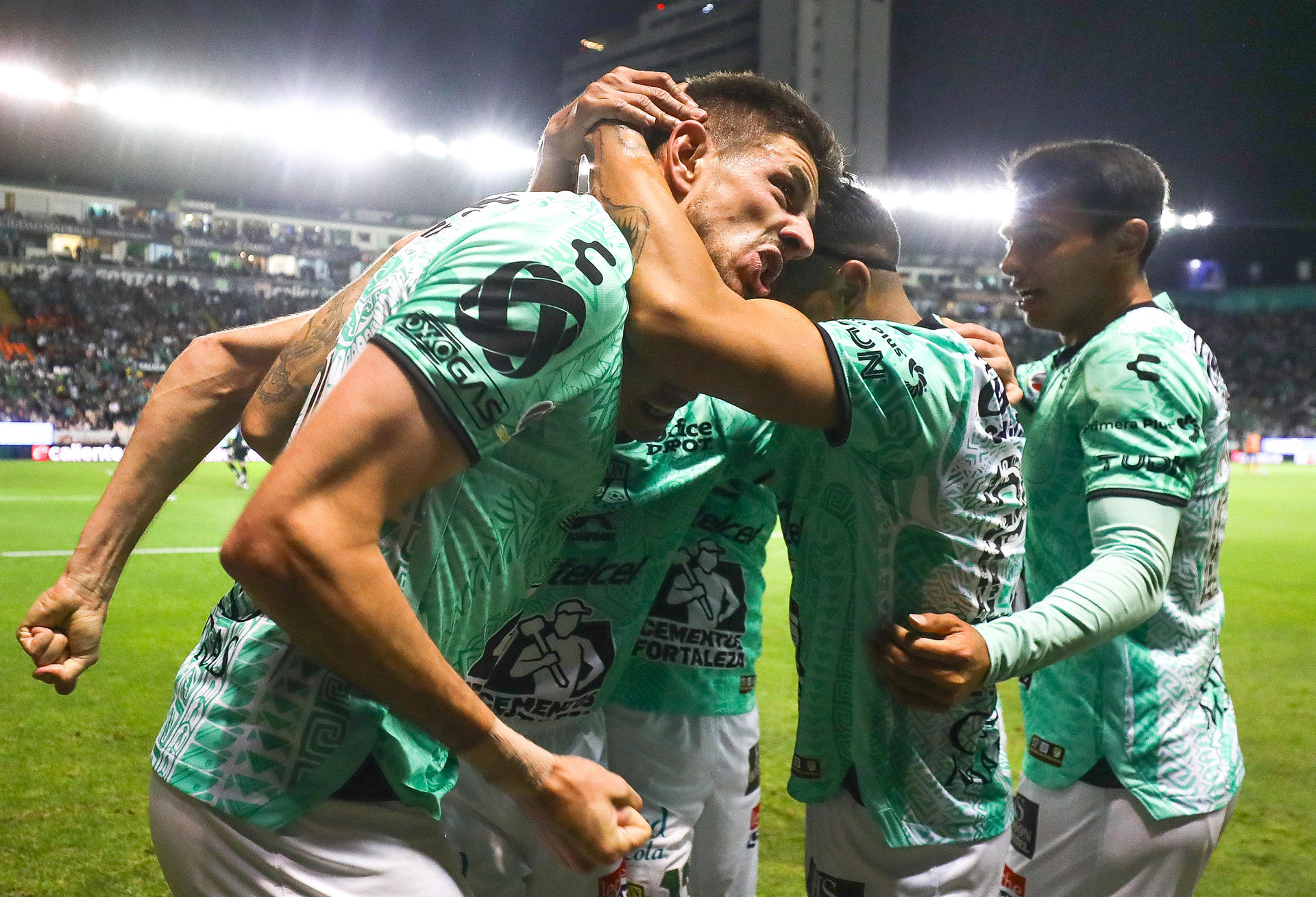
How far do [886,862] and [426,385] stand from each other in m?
1.37

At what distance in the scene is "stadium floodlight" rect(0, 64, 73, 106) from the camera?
29266 mm

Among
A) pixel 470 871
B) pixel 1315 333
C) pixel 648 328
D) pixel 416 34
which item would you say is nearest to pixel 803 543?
pixel 648 328

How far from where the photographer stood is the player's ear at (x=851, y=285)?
2172mm

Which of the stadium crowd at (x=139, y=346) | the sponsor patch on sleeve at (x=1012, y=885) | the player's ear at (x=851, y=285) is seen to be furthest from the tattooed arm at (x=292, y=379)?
the stadium crowd at (x=139, y=346)

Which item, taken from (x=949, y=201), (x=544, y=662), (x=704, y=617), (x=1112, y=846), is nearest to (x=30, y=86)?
(x=949, y=201)

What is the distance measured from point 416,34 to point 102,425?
14.8 meters

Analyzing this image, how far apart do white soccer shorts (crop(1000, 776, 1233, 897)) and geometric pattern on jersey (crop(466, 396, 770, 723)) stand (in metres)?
1.10

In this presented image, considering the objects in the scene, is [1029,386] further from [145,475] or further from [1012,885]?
[145,475]

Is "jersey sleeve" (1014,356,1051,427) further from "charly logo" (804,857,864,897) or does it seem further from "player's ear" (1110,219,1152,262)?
"charly logo" (804,857,864,897)

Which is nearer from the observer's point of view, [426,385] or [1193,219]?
[426,385]

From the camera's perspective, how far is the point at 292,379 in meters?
1.62

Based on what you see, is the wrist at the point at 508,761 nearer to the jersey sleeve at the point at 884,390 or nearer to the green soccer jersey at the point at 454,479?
the green soccer jersey at the point at 454,479

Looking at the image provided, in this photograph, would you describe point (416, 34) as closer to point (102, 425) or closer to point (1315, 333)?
point (102, 425)

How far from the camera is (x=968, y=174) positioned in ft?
130
